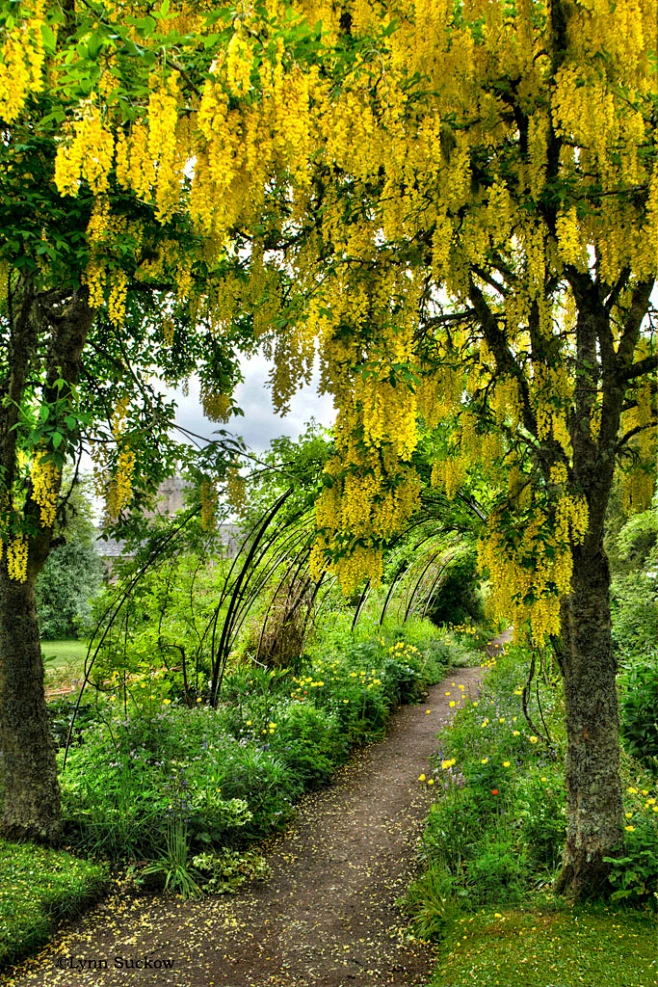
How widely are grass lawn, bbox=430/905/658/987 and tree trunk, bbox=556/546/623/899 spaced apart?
172mm

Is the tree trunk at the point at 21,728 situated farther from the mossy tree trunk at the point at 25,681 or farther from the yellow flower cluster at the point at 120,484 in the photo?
the yellow flower cluster at the point at 120,484

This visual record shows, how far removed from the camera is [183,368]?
5.29 meters

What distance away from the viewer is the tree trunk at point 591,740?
9.83 ft

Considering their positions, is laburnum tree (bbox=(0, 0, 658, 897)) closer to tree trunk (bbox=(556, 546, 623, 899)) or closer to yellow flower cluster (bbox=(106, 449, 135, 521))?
tree trunk (bbox=(556, 546, 623, 899))

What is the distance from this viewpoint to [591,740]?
3.02m

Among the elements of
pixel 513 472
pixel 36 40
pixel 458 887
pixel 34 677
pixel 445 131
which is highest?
pixel 445 131

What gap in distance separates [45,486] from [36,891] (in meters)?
2.06

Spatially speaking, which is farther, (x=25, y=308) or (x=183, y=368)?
(x=183, y=368)

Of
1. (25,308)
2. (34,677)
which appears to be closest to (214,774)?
(34,677)

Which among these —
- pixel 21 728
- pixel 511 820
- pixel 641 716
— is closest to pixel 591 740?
pixel 511 820

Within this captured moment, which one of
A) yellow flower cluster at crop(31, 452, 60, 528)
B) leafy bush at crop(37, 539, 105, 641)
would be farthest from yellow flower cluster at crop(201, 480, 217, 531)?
leafy bush at crop(37, 539, 105, 641)

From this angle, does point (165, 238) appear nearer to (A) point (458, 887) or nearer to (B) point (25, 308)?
(B) point (25, 308)

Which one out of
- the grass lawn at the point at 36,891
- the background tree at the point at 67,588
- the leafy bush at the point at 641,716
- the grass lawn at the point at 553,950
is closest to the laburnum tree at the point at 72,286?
the grass lawn at the point at 36,891

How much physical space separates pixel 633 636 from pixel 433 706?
2.66 meters
